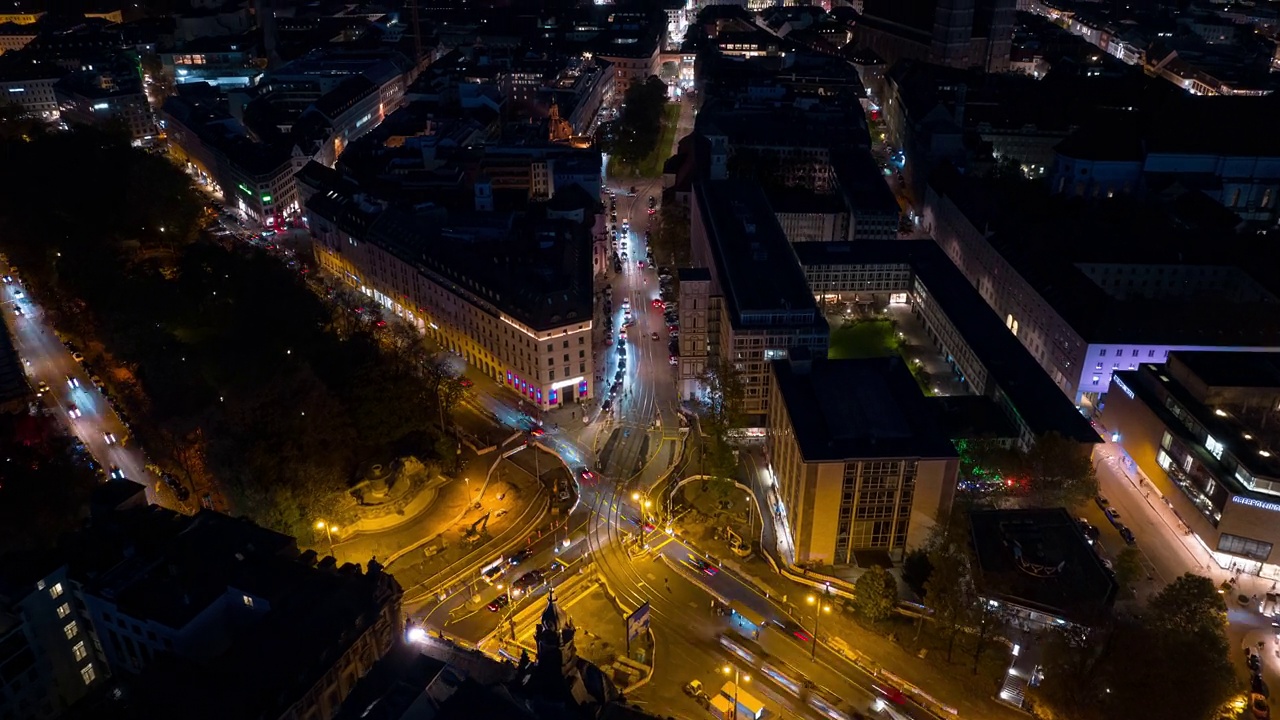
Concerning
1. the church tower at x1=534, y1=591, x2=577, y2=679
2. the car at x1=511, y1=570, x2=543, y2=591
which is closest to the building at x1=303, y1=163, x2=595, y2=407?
the car at x1=511, y1=570, x2=543, y2=591

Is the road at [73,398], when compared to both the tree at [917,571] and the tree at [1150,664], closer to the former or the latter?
the tree at [917,571]

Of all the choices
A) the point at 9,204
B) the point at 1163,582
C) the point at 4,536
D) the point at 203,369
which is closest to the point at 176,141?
the point at 9,204

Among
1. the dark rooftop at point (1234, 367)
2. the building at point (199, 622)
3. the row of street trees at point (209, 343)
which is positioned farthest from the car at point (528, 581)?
the dark rooftop at point (1234, 367)

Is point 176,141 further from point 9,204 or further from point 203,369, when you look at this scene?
point 203,369

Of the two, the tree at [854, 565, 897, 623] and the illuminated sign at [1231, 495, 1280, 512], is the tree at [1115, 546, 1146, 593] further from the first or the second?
the tree at [854, 565, 897, 623]

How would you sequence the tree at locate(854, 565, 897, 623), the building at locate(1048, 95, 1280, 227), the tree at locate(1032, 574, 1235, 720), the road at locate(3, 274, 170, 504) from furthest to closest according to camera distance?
the building at locate(1048, 95, 1280, 227) → the road at locate(3, 274, 170, 504) → the tree at locate(854, 565, 897, 623) → the tree at locate(1032, 574, 1235, 720)

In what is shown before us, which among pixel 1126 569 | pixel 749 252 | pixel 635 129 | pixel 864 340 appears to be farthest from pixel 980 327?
pixel 635 129
